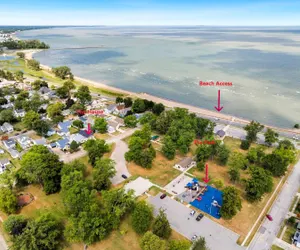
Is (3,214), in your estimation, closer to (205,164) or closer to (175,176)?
(175,176)

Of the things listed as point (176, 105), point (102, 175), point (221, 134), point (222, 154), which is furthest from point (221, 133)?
point (102, 175)

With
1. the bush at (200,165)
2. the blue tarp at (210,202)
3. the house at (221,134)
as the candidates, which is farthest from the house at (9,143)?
the house at (221,134)

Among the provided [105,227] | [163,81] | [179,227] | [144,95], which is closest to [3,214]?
[105,227]

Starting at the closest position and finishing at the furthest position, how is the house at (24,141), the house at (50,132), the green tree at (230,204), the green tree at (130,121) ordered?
the green tree at (230,204)
the house at (24,141)
the house at (50,132)
the green tree at (130,121)

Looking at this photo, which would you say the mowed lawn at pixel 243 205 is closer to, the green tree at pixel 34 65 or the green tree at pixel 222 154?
the green tree at pixel 222 154

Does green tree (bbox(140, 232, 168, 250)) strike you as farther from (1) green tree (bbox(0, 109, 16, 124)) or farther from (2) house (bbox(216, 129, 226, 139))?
(1) green tree (bbox(0, 109, 16, 124))
